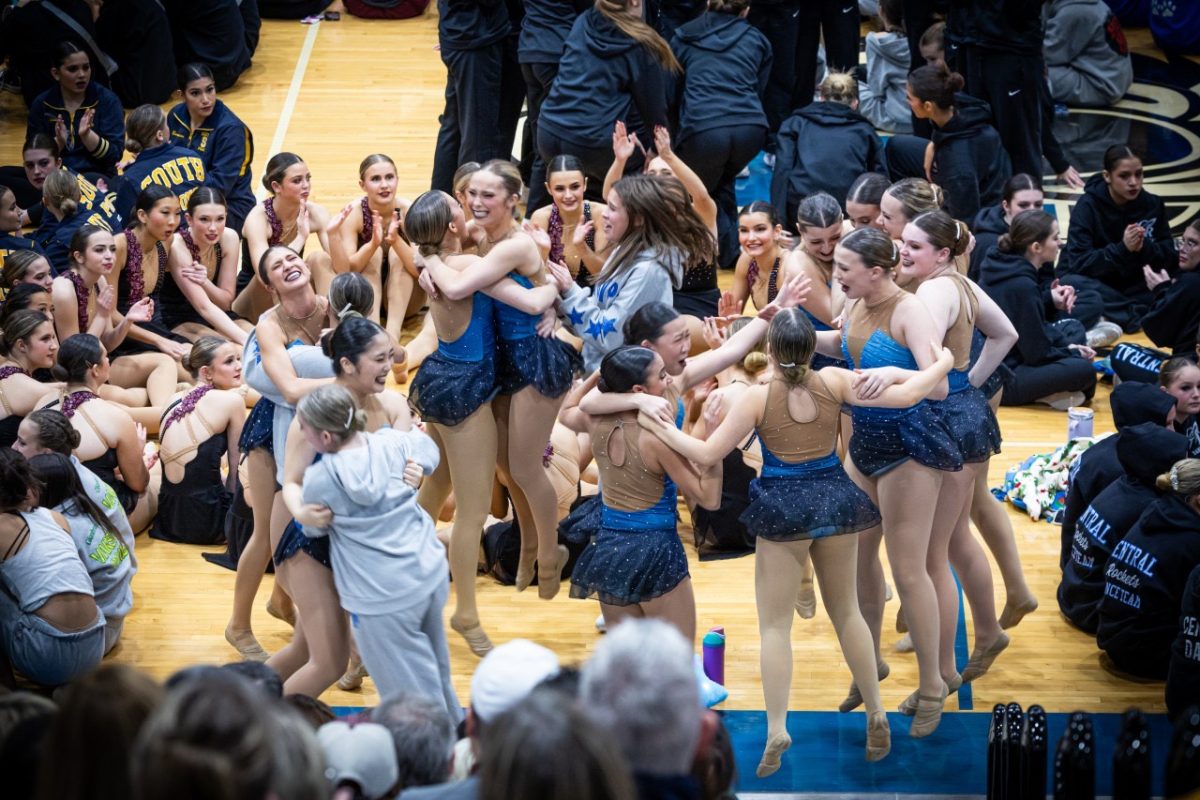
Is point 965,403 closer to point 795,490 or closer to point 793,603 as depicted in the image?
point 795,490

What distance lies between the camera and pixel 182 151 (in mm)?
8172

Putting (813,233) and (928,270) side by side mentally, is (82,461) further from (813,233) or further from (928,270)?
(928,270)

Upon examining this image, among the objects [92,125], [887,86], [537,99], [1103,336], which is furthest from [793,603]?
[887,86]

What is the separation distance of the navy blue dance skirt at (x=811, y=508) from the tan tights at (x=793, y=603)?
0.05m

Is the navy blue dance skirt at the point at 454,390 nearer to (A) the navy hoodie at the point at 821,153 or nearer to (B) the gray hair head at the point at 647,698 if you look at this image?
(B) the gray hair head at the point at 647,698

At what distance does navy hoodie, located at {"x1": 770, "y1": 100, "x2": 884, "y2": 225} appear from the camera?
26.6 ft

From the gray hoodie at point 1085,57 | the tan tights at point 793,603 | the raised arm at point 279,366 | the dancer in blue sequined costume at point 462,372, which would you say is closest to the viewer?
the tan tights at point 793,603

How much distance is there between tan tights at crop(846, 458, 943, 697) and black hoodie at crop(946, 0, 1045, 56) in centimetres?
454

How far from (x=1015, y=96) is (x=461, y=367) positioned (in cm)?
476

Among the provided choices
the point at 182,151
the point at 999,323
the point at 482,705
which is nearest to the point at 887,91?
the point at 182,151

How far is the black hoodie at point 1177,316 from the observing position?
7492mm

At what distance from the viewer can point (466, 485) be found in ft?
18.0

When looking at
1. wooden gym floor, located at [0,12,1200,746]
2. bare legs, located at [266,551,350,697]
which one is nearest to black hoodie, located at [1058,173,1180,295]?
wooden gym floor, located at [0,12,1200,746]

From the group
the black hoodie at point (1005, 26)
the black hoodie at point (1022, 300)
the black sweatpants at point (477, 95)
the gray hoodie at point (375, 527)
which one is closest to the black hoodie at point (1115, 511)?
the black hoodie at point (1022, 300)
